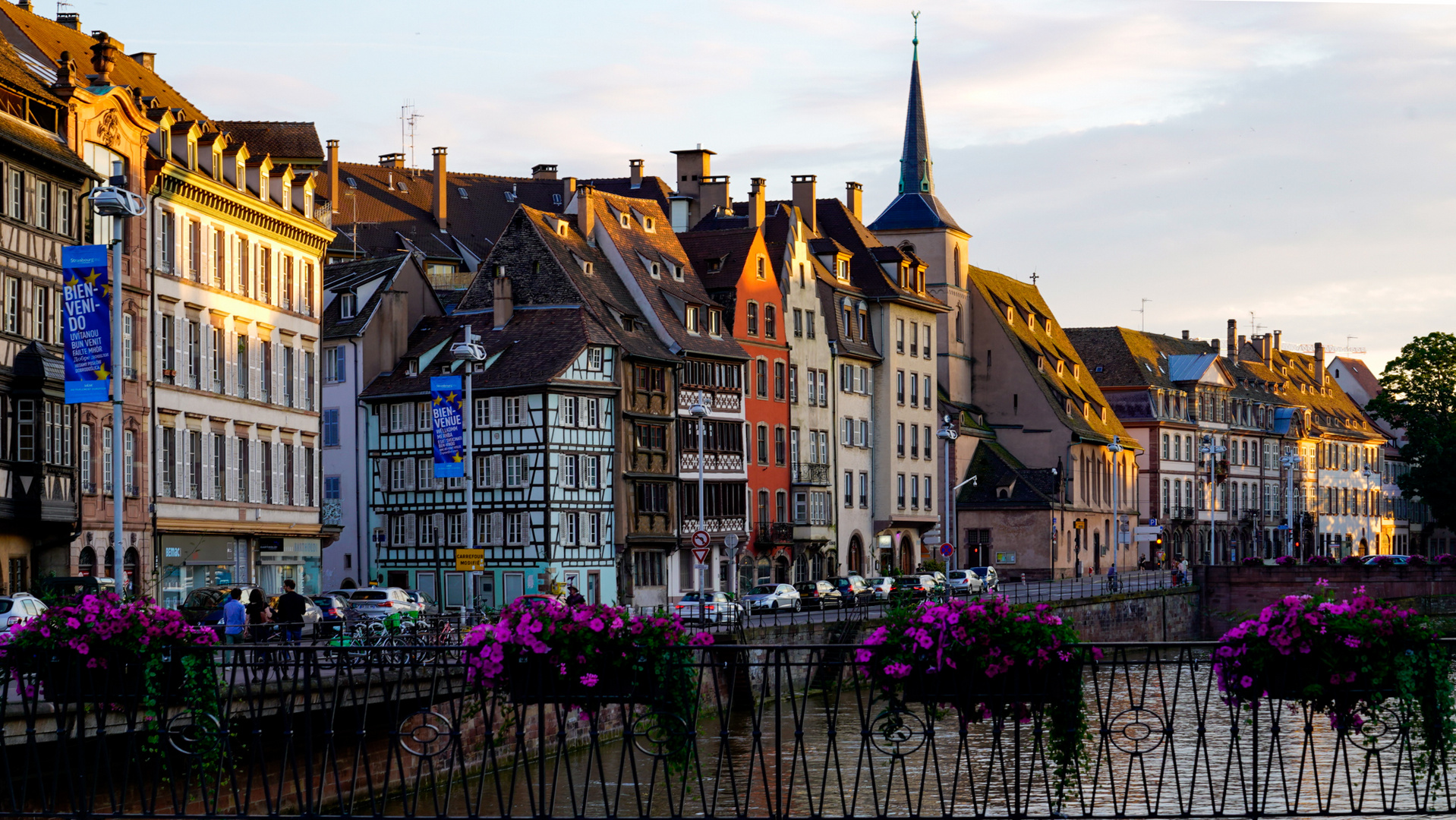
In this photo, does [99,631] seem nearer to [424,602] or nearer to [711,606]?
[424,602]

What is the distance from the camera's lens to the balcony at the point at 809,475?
277ft

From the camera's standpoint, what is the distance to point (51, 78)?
157ft

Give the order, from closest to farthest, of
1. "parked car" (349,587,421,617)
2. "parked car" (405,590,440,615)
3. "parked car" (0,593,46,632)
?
1. "parked car" (0,593,46,632)
2. "parked car" (349,587,421,617)
3. "parked car" (405,590,440,615)

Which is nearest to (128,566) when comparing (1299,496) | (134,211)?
(134,211)

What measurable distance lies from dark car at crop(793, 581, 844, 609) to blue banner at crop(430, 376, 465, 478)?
17.5m

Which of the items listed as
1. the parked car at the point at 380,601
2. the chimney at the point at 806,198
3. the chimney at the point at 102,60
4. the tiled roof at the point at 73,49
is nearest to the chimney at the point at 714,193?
the chimney at the point at 806,198

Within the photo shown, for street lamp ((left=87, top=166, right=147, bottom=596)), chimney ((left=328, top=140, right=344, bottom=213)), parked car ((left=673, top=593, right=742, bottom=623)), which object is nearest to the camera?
street lamp ((left=87, top=166, right=147, bottom=596))

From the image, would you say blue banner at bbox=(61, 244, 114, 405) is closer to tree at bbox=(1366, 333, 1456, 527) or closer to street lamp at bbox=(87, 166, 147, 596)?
street lamp at bbox=(87, 166, 147, 596)

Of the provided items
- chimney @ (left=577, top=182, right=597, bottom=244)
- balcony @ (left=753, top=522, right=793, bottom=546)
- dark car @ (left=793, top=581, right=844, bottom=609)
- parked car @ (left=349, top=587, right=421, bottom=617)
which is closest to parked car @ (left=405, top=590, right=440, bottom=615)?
parked car @ (left=349, top=587, right=421, bottom=617)

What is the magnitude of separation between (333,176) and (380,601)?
1673 inches

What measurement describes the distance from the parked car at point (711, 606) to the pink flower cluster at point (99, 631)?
37647mm

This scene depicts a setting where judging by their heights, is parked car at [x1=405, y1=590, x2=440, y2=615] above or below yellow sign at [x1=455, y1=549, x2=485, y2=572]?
below

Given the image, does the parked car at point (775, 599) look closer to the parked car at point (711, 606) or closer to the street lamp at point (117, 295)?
the parked car at point (711, 606)

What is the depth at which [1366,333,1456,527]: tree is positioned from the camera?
113 m
